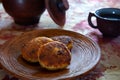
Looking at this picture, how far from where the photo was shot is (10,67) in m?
0.54

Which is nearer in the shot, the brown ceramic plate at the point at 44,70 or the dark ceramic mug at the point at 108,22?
the brown ceramic plate at the point at 44,70

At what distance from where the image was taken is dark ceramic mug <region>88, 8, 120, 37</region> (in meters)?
0.74

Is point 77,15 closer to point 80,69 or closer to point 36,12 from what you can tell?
point 36,12

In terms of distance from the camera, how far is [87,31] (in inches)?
32.6

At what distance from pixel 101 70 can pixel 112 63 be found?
0.05 m

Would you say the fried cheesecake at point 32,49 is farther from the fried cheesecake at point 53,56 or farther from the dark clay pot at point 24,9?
the dark clay pot at point 24,9

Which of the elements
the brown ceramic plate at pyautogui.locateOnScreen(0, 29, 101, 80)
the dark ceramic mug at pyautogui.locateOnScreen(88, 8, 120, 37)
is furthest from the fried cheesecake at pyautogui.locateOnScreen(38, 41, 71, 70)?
the dark ceramic mug at pyautogui.locateOnScreen(88, 8, 120, 37)

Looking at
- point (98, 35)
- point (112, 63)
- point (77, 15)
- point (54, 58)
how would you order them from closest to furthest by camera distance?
1. point (54, 58)
2. point (112, 63)
3. point (98, 35)
4. point (77, 15)

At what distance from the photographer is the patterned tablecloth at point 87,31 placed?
1.94 ft

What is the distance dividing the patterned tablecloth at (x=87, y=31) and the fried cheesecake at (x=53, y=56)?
0.07 meters

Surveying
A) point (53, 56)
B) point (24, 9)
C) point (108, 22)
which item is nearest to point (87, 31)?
point (108, 22)

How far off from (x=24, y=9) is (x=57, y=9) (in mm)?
114

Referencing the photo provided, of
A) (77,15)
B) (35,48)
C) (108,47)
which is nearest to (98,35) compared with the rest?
(108,47)

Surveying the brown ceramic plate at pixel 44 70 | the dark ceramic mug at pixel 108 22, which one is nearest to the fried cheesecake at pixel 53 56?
the brown ceramic plate at pixel 44 70
